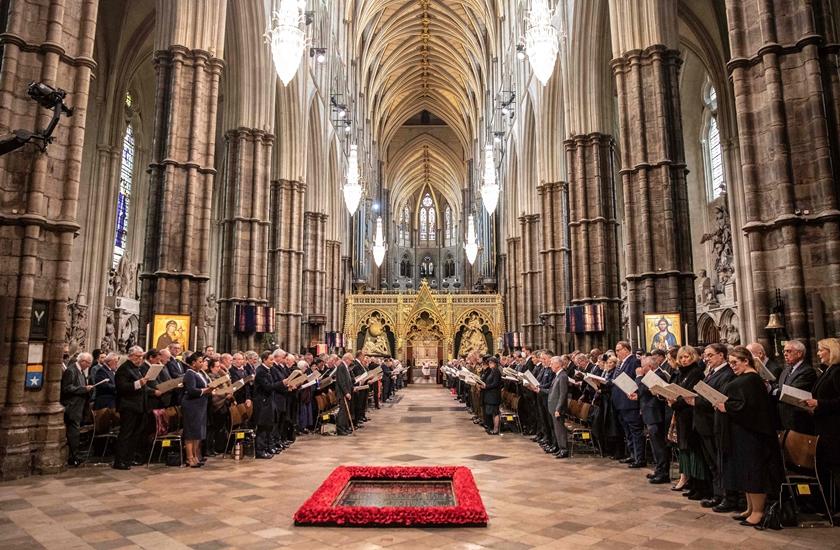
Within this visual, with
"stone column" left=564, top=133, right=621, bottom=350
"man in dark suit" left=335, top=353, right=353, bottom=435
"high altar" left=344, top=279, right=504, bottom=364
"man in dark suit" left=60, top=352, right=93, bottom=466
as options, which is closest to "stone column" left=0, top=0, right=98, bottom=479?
→ "man in dark suit" left=60, top=352, right=93, bottom=466

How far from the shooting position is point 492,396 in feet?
41.1

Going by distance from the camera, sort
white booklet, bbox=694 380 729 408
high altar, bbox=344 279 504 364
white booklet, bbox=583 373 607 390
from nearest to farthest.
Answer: white booklet, bbox=694 380 729 408
white booklet, bbox=583 373 607 390
high altar, bbox=344 279 504 364

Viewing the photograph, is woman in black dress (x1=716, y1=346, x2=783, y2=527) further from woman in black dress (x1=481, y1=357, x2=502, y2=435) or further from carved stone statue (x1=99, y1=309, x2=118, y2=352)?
carved stone statue (x1=99, y1=309, x2=118, y2=352)

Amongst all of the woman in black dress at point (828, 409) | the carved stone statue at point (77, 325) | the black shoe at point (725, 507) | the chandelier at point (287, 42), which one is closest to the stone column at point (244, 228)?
the chandelier at point (287, 42)

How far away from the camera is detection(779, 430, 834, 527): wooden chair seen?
5.24 meters

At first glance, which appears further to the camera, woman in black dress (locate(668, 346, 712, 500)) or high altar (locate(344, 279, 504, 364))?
high altar (locate(344, 279, 504, 364))

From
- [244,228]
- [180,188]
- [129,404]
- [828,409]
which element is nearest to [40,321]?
[129,404]

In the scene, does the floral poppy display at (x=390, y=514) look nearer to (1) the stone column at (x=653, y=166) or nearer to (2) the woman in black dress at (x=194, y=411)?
(2) the woman in black dress at (x=194, y=411)

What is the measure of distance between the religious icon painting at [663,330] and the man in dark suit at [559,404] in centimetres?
355

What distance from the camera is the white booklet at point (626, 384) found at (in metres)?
7.81

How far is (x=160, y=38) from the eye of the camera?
536 inches

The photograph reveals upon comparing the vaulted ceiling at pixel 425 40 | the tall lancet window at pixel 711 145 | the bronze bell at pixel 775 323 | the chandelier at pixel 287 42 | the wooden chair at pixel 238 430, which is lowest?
the wooden chair at pixel 238 430

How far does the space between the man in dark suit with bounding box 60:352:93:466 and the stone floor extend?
0.56 m

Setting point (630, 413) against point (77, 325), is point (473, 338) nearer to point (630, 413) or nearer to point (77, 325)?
point (77, 325)
